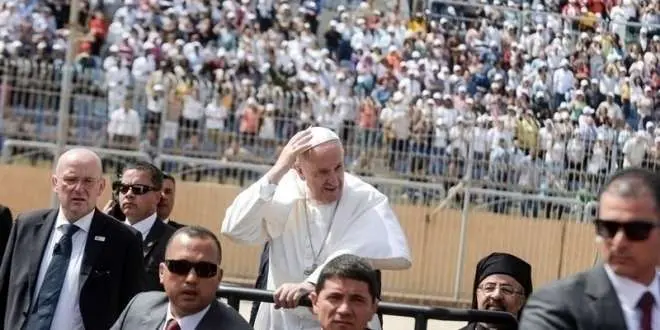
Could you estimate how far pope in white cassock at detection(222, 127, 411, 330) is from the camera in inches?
267

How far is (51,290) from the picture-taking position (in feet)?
24.0

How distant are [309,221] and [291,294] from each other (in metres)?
0.73

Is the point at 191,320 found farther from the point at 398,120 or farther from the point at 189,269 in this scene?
the point at 398,120

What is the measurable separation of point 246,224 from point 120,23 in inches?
812

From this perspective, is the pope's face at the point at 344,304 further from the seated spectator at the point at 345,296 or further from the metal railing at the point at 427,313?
the metal railing at the point at 427,313

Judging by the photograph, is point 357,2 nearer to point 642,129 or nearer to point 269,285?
point 642,129

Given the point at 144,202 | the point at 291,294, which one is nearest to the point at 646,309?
the point at 291,294

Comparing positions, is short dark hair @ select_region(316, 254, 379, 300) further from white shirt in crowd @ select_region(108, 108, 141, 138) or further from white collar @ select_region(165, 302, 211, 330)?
white shirt in crowd @ select_region(108, 108, 141, 138)

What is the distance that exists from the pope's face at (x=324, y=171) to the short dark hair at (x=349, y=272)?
35.0 inches

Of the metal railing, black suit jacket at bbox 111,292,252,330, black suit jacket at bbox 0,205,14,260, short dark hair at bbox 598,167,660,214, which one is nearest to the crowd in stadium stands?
black suit jacket at bbox 0,205,14,260

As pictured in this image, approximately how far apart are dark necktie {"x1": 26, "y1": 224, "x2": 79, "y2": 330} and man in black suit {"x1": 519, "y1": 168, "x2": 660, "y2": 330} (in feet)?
11.3

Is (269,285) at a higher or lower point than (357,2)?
lower

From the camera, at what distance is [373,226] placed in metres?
6.89

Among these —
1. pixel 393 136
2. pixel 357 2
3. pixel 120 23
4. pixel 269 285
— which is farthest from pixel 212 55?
pixel 269 285
